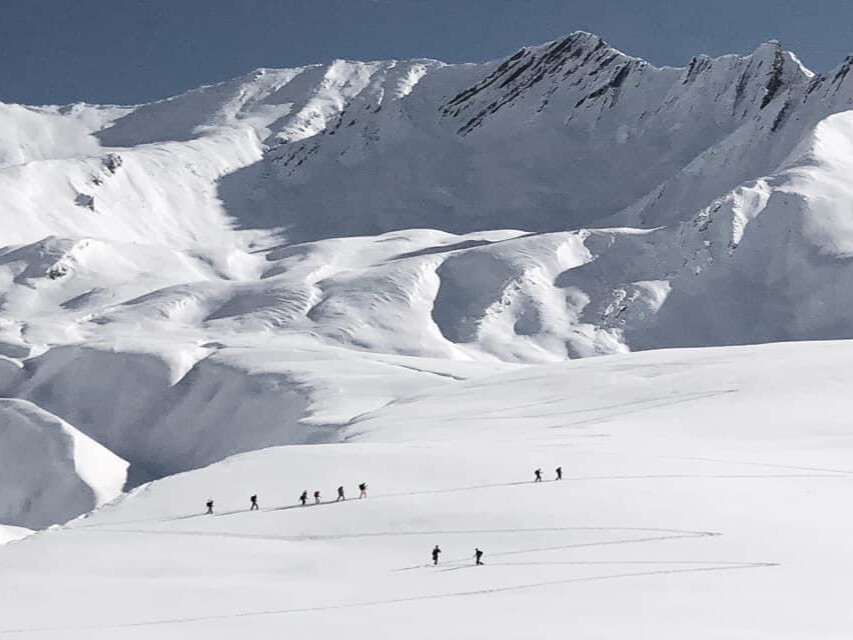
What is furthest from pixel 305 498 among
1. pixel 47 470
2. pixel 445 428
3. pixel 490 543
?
pixel 47 470

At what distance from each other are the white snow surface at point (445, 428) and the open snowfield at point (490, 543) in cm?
16

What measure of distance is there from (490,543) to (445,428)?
27.7 m

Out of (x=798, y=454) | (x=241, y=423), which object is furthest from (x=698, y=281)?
(x=798, y=454)

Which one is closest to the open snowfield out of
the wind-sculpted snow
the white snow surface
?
the white snow surface

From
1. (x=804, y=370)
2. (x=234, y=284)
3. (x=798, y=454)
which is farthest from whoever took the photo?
(x=234, y=284)

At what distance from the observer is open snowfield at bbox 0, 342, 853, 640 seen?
99.9 feet

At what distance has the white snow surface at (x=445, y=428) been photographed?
1292 inches

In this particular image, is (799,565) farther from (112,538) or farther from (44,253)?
(44,253)

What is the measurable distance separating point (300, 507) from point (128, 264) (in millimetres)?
136560

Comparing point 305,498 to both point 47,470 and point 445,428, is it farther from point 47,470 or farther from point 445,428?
point 47,470

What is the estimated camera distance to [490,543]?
127 ft

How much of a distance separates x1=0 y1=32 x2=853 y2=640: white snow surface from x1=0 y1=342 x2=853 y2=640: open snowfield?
163 millimetres

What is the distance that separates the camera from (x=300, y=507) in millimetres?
45125

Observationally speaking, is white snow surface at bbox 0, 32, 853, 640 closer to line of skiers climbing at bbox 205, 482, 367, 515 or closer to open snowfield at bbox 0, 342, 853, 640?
open snowfield at bbox 0, 342, 853, 640
